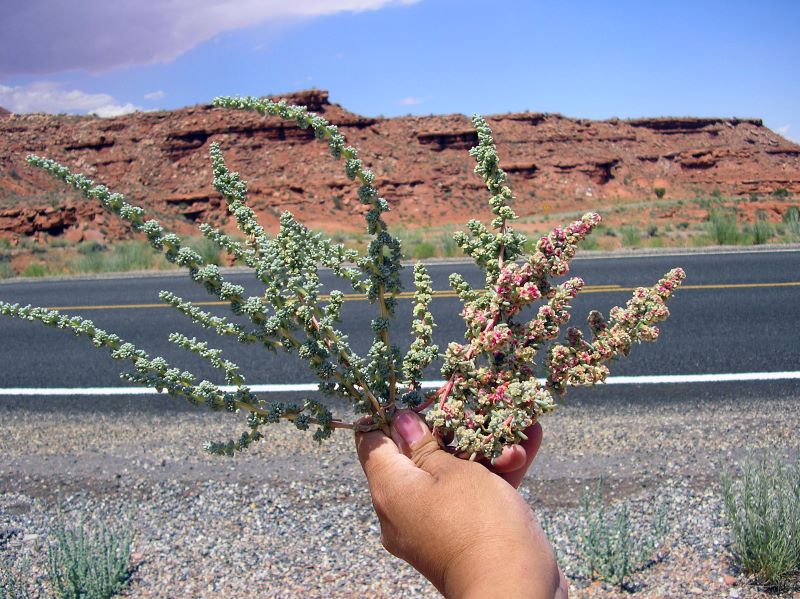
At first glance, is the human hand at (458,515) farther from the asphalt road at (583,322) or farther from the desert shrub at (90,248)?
the desert shrub at (90,248)

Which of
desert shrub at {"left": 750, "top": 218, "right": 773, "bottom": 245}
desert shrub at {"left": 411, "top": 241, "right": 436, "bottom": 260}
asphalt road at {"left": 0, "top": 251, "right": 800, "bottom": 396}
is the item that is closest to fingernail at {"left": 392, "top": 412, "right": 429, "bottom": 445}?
asphalt road at {"left": 0, "top": 251, "right": 800, "bottom": 396}

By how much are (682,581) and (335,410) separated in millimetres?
3324

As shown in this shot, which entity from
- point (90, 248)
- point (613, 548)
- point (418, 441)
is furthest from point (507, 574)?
point (90, 248)

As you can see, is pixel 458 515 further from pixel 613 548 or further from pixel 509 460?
pixel 613 548

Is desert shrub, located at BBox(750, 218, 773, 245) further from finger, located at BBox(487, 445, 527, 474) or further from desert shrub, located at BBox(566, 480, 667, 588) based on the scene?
finger, located at BBox(487, 445, 527, 474)

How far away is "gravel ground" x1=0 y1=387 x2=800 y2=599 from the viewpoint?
3793mm

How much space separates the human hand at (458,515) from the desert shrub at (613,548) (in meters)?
2.24

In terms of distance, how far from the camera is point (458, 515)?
1.46 meters

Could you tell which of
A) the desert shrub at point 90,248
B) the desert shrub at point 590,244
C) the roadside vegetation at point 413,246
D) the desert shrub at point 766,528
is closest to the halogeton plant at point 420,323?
the desert shrub at point 766,528

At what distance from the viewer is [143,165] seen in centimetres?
5084

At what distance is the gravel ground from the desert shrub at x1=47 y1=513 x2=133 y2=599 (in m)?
0.14

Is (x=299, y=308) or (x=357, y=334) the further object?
(x=357, y=334)

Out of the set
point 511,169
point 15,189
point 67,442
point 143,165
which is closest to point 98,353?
point 67,442

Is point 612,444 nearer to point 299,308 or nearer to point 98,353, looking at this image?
point 299,308
